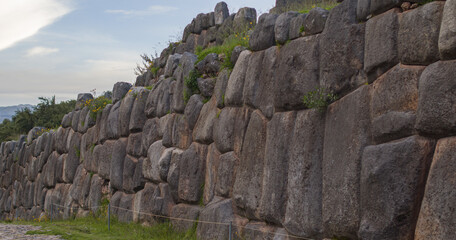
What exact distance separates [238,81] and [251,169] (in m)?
1.62

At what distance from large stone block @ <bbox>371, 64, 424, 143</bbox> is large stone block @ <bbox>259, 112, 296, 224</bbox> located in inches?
72.0

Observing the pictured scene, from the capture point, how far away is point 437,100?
17.1ft

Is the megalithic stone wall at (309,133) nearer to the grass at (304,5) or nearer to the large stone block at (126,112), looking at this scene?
the large stone block at (126,112)

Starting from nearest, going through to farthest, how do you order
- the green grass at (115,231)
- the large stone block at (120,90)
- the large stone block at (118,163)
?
the green grass at (115,231), the large stone block at (118,163), the large stone block at (120,90)

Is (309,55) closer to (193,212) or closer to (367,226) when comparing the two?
(367,226)

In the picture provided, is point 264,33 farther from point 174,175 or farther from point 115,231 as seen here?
point 115,231

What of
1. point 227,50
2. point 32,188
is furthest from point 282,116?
point 32,188

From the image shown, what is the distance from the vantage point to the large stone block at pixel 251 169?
8523mm

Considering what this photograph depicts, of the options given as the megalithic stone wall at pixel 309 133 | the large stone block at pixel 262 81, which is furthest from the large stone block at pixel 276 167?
the large stone block at pixel 262 81

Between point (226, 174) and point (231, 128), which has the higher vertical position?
point (231, 128)

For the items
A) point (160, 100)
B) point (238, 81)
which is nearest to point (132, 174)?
point (160, 100)

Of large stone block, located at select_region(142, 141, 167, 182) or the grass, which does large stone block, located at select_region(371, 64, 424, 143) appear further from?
large stone block, located at select_region(142, 141, 167, 182)

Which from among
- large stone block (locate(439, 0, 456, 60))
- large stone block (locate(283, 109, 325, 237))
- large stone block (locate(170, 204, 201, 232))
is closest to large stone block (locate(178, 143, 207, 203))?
large stone block (locate(170, 204, 201, 232))

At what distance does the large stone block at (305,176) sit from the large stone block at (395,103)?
4.02 feet
